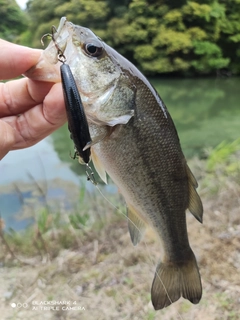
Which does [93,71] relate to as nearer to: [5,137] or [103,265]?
[5,137]

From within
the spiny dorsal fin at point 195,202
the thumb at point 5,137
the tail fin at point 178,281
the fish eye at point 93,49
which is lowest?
the tail fin at point 178,281

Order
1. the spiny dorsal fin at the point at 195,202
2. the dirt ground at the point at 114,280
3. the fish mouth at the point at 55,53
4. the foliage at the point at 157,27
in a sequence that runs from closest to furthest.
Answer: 1. the fish mouth at the point at 55,53
2. the spiny dorsal fin at the point at 195,202
3. the dirt ground at the point at 114,280
4. the foliage at the point at 157,27

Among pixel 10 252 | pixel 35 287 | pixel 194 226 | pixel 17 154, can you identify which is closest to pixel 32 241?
pixel 10 252

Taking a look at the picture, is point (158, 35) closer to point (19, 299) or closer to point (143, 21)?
point (143, 21)

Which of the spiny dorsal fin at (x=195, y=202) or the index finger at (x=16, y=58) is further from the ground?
the index finger at (x=16, y=58)

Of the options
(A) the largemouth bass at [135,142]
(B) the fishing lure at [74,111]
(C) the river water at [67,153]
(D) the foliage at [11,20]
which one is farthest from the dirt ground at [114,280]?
(D) the foliage at [11,20]

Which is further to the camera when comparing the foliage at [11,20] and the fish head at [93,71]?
the foliage at [11,20]

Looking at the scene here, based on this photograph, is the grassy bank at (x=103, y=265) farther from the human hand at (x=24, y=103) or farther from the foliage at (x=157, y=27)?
the foliage at (x=157, y=27)
